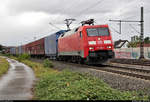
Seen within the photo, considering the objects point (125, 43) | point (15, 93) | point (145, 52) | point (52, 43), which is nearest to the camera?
point (15, 93)

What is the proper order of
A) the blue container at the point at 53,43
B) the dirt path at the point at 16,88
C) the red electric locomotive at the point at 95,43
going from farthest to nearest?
the blue container at the point at 53,43 < the red electric locomotive at the point at 95,43 < the dirt path at the point at 16,88

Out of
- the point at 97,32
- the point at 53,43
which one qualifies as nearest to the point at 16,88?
the point at 97,32

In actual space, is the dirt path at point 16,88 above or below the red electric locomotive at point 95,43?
below

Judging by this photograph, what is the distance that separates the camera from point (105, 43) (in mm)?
16828

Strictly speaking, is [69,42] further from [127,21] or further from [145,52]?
[145,52]

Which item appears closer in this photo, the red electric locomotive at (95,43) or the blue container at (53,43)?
the red electric locomotive at (95,43)

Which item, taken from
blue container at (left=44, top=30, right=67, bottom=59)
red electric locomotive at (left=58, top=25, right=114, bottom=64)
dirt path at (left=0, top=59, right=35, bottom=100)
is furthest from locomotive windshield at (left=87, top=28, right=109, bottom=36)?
blue container at (left=44, top=30, right=67, bottom=59)

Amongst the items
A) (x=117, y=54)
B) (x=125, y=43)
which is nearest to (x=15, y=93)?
(x=117, y=54)

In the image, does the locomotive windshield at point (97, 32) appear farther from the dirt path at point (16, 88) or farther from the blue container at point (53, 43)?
the blue container at point (53, 43)

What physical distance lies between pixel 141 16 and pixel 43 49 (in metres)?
17.1

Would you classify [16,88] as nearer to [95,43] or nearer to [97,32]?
[95,43]

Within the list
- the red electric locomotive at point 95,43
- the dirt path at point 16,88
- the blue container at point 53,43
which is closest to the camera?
the dirt path at point 16,88

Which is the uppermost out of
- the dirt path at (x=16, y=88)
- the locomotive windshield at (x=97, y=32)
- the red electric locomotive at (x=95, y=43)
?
the locomotive windshield at (x=97, y=32)

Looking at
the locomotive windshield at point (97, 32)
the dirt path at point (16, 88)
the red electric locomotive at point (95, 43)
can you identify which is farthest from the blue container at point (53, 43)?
the dirt path at point (16, 88)
